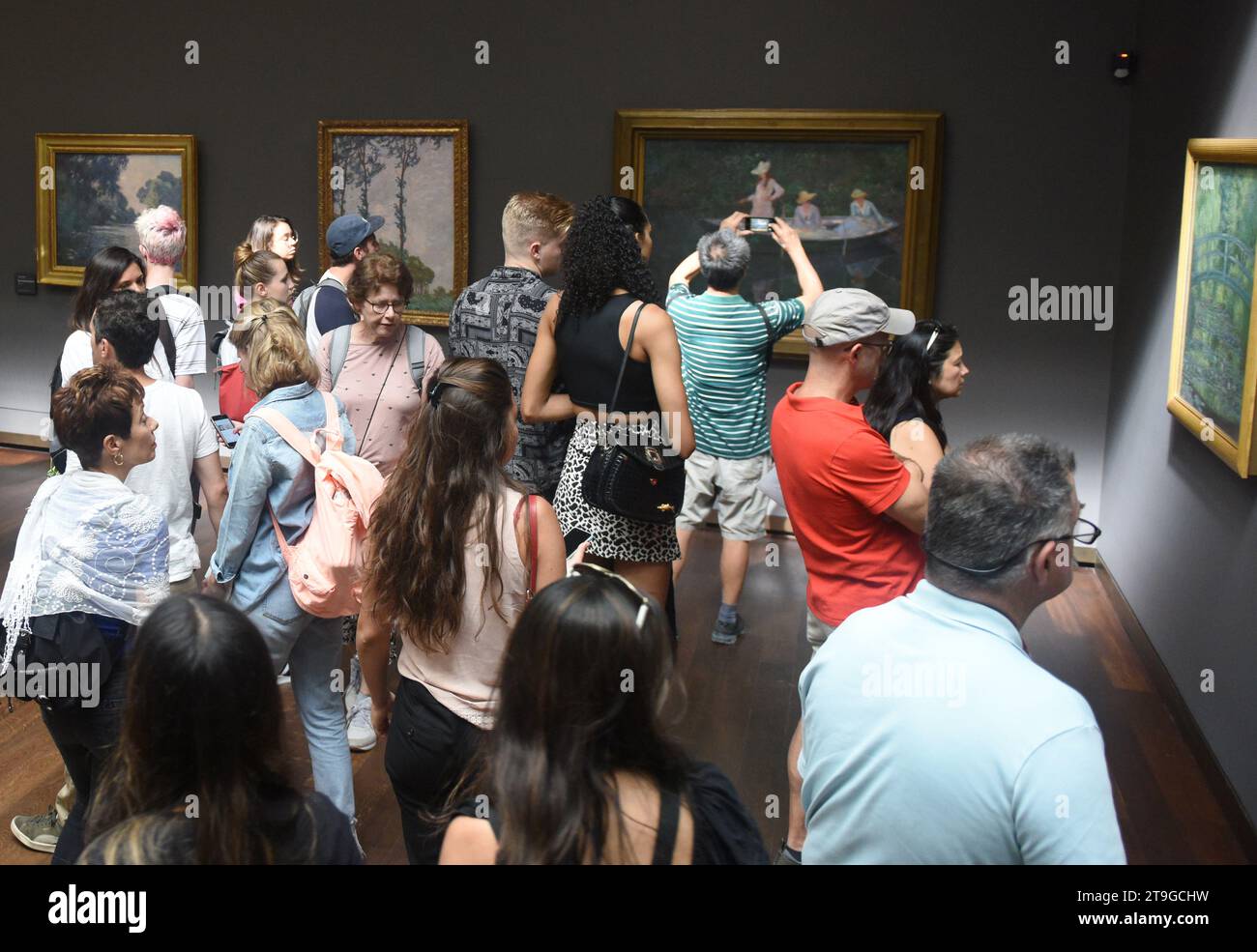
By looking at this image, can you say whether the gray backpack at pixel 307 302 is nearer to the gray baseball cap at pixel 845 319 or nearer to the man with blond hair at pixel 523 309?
the man with blond hair at pixel 523 309

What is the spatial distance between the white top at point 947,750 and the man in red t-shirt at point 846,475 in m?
1.20

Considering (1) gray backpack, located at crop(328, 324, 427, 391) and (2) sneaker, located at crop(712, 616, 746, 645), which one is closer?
(1) gray backpack, located at crop(328, 324, 427, 391)

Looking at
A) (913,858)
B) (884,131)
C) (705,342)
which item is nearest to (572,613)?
(913,858)

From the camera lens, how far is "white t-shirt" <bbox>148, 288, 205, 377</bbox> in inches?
201

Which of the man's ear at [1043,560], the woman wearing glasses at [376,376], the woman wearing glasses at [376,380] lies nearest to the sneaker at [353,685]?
the woman wearing glasses at [376,376]

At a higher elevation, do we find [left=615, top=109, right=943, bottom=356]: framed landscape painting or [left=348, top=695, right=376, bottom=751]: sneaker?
[left=615, top=109, right=943, bottom=356]: framed landscape painting

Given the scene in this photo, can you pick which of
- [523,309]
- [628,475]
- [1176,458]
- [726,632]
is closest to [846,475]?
[628,475]

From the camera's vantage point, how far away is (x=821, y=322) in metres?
3.43

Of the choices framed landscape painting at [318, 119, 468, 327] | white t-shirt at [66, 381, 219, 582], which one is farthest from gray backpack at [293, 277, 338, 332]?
framed landscape painting at [318, 119, 468, 327]

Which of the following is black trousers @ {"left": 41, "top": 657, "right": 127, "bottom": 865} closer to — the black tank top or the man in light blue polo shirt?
the black tank top

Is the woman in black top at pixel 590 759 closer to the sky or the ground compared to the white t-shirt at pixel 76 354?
closer to the ground

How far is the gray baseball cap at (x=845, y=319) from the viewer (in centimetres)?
340

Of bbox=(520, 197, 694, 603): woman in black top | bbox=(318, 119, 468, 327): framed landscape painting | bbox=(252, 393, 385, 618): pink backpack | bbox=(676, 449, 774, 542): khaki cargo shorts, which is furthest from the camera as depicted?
bbox=(318, 119, 468, 327): framed landscape painting

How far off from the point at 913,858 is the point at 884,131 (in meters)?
6.22
